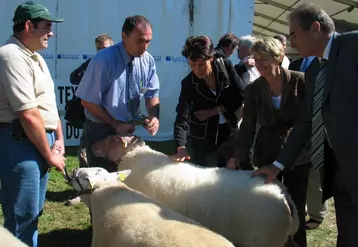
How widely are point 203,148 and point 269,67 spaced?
3.74 ft

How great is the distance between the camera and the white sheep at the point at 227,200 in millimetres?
3117

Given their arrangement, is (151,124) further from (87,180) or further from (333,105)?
(333,105)

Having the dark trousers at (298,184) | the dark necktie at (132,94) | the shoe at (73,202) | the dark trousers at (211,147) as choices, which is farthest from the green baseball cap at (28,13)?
the shoe at (73,202)

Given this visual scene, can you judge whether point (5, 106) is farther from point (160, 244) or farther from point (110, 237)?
point (160, 244)

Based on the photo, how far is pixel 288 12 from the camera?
14461mm

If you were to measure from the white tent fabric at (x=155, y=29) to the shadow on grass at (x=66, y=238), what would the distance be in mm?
3973

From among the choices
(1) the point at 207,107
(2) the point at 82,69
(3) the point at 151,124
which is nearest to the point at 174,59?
(2) the point at 82,69

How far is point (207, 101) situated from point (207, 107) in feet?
0.18

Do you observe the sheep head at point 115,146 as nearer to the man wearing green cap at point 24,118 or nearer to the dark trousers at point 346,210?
the man wearing green cap at point 24,118

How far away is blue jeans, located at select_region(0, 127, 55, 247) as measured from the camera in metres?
2.68

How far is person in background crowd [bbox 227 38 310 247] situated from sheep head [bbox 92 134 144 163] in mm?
929

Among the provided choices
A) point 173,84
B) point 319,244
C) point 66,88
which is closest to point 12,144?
point 319,244

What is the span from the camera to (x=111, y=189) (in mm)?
3164

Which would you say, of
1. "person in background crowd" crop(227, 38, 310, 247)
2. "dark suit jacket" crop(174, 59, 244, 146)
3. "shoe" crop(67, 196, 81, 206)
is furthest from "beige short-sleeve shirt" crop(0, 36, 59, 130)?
"shoe" crop(67, 196, 81, 206)
